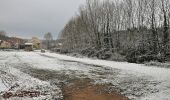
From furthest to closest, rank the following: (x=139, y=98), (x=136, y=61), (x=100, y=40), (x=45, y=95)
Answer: (x=100, y=40) → (x=136, y=61) → (x=45, y=95) → (x=139, y=98)

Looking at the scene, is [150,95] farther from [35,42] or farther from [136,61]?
[35,42]

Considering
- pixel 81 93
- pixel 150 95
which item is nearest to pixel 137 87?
pixel 150 95

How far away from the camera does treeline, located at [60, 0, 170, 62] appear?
35.8m

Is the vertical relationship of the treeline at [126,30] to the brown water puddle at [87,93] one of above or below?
above

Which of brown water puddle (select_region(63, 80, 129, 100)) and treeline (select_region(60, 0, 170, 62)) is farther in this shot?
treeline (select_region(60, 0, 170, 62))

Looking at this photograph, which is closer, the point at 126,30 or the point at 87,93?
the point at 87,93

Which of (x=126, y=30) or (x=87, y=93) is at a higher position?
(x=126, y=30)

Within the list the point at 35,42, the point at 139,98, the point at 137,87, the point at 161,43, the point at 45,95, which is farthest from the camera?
the point at 35,42

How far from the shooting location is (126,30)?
52.7 metres

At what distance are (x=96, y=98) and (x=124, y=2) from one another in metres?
43.7

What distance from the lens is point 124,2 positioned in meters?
52.8

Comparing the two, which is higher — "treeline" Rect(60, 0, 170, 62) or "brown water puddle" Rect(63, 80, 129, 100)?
"treeline" Rect(60, 0, 170, 62)

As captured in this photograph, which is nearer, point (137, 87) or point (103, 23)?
point (137, 87)

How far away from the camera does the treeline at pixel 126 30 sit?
3584 cm
